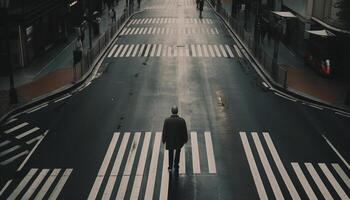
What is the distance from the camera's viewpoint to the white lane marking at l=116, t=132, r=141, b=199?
1519 cm

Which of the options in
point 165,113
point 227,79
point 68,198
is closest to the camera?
point 68,198

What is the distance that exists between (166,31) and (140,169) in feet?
105

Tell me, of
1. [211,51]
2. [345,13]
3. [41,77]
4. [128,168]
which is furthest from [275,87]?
[41,77]

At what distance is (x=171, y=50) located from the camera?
38250mm

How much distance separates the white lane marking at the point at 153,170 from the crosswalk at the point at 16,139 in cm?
483

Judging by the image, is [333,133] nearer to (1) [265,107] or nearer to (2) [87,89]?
(1) [265,107]

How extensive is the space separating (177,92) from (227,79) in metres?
4.36

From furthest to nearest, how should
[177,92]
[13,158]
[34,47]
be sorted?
[34,47] < [177,92] < [13,158]

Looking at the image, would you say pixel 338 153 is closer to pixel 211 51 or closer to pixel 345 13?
pixel 345 13

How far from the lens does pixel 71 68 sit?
103 ft

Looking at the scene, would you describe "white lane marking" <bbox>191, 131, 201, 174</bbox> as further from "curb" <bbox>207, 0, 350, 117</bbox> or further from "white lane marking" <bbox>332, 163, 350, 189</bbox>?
"curb" <bbox>207, 0, 350, 117</bbox>

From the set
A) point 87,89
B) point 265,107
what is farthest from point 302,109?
point 87,89

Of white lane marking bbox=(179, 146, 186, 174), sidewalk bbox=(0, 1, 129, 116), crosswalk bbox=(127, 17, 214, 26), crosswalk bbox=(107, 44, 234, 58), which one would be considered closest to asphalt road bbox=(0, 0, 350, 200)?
white lane marking bbox=(179, 146, 186, 174)

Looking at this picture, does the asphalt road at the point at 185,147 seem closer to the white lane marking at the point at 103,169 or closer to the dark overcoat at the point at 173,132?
the white lane marking at the point at 103,169
